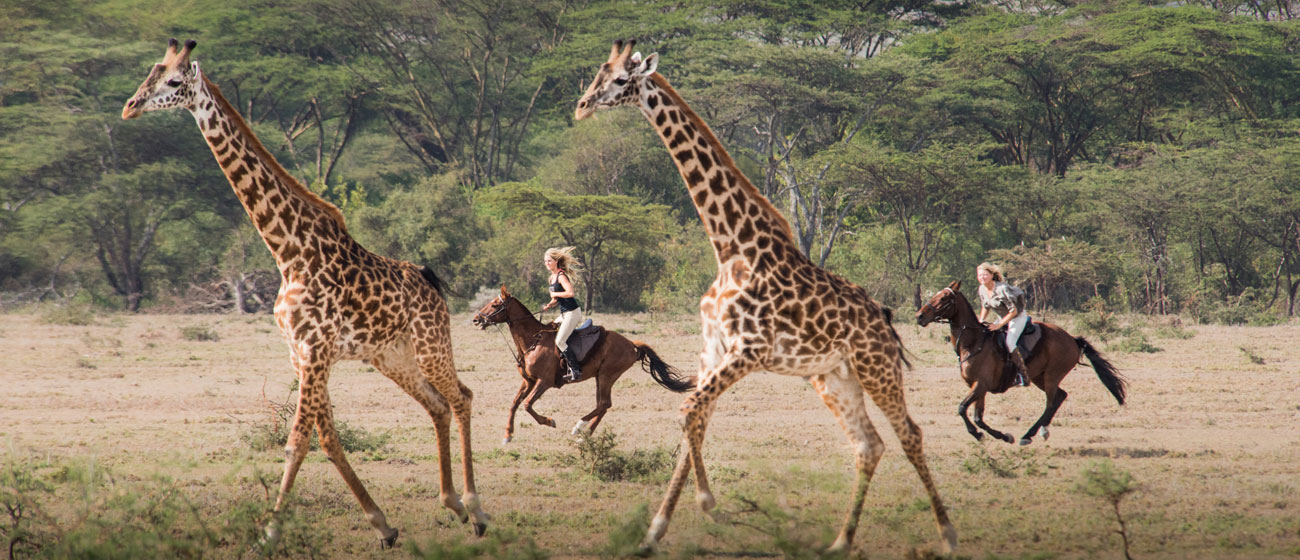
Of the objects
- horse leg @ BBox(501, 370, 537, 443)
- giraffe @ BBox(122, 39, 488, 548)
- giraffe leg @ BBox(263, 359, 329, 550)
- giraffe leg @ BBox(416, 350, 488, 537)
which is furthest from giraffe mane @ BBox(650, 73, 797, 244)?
horse leg @ BBox(501, 370, 537, 443)

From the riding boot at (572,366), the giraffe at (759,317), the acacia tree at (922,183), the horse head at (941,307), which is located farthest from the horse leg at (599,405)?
the acacia tree at (922,183)

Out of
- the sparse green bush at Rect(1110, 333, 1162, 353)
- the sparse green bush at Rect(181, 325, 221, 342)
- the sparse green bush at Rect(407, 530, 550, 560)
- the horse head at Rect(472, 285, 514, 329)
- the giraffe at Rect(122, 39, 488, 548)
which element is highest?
the giraffe at Rect(122, 39, 488, 548)

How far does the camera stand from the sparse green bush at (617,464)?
28.4 feet

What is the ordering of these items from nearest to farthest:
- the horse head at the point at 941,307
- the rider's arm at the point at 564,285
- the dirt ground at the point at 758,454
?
the dirt ground at the point at 758,454
the horse head at the point at 941,307
the rider's arm at the point at 564,285

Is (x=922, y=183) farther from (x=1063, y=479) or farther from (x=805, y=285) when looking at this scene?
(x=805, y=285)

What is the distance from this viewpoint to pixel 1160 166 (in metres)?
30.1

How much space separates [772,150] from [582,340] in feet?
75.3

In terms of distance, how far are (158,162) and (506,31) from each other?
11.6 meters

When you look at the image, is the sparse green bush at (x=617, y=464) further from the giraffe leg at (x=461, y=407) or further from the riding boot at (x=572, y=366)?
the giraffe leg at (x=461, y=407)

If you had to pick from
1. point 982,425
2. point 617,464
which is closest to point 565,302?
point 617,464

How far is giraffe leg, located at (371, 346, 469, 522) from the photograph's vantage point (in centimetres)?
659

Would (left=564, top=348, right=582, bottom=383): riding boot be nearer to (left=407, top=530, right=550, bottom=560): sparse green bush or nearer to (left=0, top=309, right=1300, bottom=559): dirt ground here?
(left=0, top=309, right=1300, bottom=559): dirt ground

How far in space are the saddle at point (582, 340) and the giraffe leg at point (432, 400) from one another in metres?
3.74

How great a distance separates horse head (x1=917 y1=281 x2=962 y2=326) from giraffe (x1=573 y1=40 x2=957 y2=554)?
326cm
